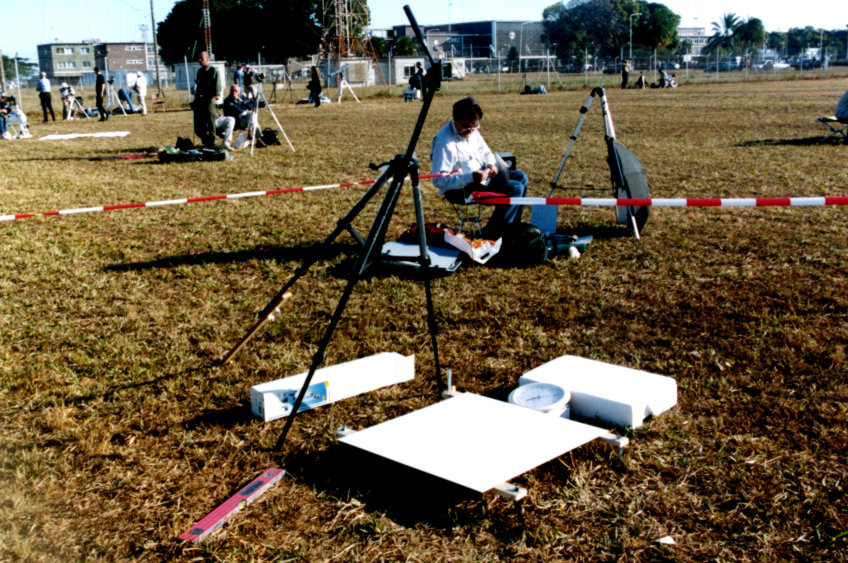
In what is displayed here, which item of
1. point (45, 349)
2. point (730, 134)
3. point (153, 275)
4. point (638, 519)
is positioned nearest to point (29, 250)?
point (153, 275)

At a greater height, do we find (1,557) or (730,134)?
(730,134)

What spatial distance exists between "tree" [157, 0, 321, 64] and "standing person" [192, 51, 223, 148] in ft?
215

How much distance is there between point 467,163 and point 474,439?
12.0 feet

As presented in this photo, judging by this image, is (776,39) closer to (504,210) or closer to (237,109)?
(237,109)

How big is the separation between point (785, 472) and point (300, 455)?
198cm

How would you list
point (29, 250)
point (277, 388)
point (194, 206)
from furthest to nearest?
1. point (194, 206)
2. point (29, 250)
3. point (277, 388)

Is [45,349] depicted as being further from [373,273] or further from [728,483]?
[728,483]

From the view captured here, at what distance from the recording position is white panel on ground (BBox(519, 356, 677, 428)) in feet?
11.5

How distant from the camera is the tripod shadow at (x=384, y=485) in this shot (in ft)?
9.53

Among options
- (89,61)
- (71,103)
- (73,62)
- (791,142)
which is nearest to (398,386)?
(791,142)

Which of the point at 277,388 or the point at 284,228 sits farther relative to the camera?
the point at 284,228

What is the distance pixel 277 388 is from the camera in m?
3.70

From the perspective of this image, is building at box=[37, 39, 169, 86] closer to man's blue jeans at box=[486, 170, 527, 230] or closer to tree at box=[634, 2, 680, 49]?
man's blue jeans at box=[486, 170, 527, 230]

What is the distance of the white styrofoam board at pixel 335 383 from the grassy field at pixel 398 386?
68mm
